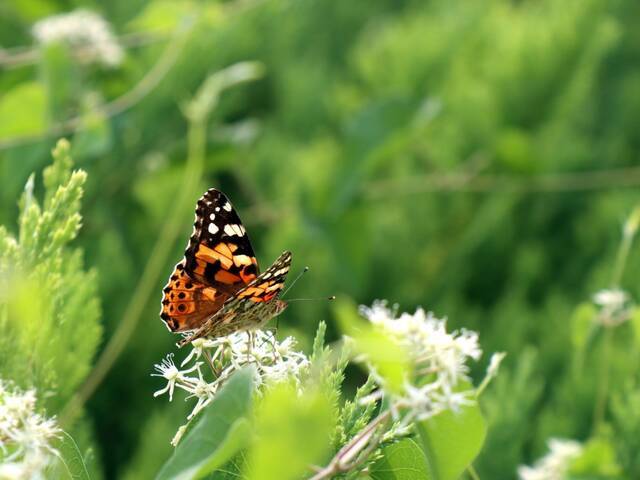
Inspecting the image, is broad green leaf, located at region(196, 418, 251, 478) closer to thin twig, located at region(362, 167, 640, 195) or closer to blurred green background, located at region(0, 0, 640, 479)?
blurred green background, located at region(0, 0, 640, 479)

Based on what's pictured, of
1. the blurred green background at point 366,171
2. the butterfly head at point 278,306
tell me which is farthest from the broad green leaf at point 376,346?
the blurred green background at point 366,171

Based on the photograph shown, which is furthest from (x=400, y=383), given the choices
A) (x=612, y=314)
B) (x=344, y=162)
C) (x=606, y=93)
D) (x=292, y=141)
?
(x=606, y=93)

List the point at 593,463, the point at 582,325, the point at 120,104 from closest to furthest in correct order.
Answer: the point at 593,463 → the point at 582,325 → the point at 120,104

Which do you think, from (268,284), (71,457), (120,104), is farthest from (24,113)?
(71,457)

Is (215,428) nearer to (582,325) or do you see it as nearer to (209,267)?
(209,267)

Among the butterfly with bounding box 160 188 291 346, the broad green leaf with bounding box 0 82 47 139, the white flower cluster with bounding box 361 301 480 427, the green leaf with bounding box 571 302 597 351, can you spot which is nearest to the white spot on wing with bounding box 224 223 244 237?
the butterfly with bounding box 160 188 291 346

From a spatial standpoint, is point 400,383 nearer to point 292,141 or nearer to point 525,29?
point 525,29
